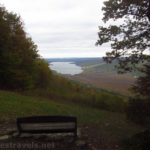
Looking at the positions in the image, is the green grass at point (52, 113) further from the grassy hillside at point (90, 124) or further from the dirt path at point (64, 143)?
the dirt path at point (64, 143)

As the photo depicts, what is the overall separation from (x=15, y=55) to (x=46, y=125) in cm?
2845

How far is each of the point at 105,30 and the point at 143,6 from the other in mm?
2329

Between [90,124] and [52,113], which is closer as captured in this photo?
[90,124]

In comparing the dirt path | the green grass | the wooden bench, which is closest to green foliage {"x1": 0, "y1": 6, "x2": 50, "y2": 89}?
the green grass

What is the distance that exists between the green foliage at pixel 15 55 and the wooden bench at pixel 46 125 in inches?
1078

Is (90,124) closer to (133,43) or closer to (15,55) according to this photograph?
(133,43)

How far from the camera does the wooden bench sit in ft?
42.3

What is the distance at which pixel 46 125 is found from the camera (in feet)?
42.6

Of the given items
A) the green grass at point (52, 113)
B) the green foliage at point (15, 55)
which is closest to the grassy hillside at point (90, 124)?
the green grass at point (52, 113)

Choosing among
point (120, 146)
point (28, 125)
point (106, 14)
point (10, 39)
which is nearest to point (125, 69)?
point (106, 14)

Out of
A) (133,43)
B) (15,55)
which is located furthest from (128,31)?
(15,55)

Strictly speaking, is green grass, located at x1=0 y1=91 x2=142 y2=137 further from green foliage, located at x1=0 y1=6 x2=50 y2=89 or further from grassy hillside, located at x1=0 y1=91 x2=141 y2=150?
green foliage, located at x1=0 y1=6 x2=50 y2=89

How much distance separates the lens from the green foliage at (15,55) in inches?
1586

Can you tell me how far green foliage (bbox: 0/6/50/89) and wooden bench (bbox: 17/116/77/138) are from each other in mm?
27370
